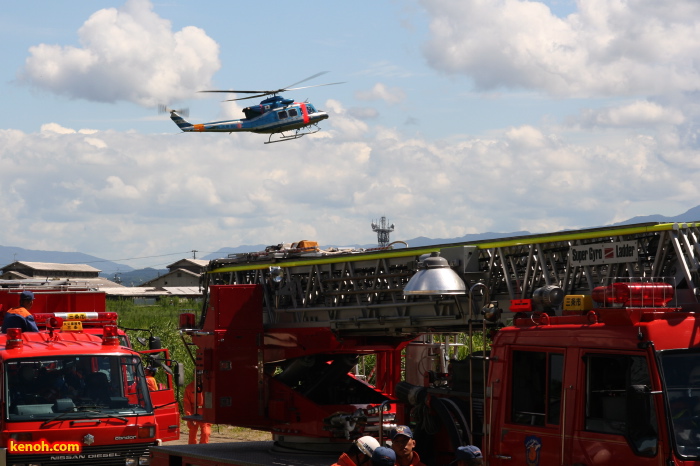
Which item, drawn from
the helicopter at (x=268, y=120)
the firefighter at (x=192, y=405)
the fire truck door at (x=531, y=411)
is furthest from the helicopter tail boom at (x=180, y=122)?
the fire truck door at (x=531, y=411)

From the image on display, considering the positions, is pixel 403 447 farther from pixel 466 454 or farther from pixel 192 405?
pixel 192 405

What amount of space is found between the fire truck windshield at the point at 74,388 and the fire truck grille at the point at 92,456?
407 mm

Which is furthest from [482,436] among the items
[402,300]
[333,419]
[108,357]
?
[108,357]

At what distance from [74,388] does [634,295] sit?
763cm

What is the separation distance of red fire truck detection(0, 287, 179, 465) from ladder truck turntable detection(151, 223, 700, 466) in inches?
33.3

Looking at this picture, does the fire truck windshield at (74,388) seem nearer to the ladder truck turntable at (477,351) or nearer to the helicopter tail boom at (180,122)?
the ladder truck turntable at (477,351)

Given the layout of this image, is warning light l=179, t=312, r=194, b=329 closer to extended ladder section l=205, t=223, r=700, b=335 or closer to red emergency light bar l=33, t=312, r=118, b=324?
extended ladder section l=205, t=223, r=700, b=335

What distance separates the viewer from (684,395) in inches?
269

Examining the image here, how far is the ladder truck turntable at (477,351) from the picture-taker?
23.1ft

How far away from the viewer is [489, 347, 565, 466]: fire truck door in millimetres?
7594

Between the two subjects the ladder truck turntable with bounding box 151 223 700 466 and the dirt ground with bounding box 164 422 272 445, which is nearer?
the ladder truck turntable with bounding box 151 223 700 466

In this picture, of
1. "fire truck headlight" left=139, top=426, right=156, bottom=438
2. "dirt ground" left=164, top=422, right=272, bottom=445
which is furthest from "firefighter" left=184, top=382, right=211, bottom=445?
"dirt ground" left=164, top=422, right=272, bottom=445

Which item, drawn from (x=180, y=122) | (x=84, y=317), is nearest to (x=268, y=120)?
(x=180, y=122)

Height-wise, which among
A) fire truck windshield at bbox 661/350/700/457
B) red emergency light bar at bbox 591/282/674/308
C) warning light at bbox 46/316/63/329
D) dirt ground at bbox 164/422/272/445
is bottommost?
dirt ground at bbox 164/422/272/445
